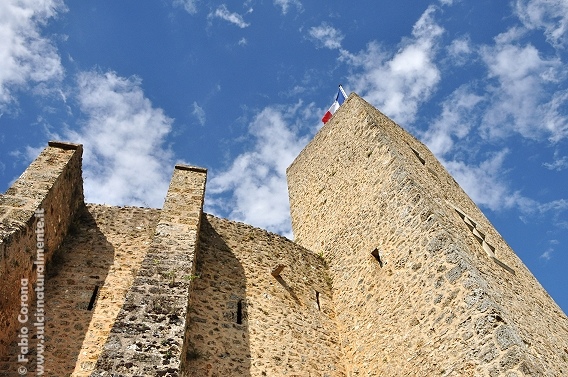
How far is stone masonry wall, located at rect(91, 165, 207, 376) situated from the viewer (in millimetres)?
4391

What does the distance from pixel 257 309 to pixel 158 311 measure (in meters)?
2.80

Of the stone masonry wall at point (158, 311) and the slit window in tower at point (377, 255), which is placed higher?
the slit window in tower at point (377, 255)

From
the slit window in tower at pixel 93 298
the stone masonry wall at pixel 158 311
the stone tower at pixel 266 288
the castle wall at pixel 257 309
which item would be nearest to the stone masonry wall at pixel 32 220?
the stone tower at pixel 266 288

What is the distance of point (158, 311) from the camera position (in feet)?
16.5

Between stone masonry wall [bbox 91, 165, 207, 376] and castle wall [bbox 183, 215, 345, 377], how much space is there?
103 centimetres

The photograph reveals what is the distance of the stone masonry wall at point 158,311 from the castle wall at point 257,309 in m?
1.03

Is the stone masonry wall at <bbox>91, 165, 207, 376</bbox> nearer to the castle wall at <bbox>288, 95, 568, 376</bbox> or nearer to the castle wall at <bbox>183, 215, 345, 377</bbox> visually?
the castle wall at <bbox>183, 215, 345, 377</bbox>

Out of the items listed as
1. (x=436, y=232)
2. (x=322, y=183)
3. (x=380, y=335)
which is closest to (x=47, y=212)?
(x=380, y=335)

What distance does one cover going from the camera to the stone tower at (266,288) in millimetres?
5176

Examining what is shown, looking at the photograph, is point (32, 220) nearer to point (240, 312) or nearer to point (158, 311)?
point (158, 311)

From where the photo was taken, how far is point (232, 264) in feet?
27.1

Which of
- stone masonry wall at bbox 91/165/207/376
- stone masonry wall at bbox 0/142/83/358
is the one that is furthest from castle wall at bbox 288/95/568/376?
stone masonry wall at bbox 0/142/83/358

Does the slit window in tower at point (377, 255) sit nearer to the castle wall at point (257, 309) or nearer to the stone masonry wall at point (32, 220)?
the castle wall at point (257, 309)

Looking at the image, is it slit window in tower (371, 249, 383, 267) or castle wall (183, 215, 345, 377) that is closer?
castle wall (183, 215, 345, 377)
